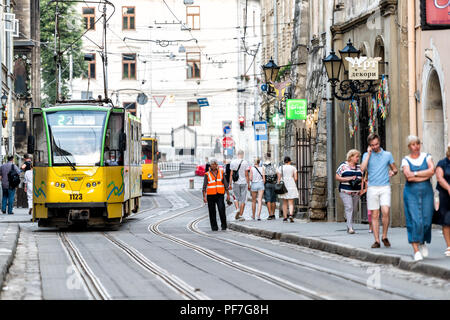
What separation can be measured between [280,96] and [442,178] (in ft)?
70.7

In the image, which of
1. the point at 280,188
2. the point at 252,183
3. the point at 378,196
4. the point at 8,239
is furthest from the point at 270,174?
the point at 378,196

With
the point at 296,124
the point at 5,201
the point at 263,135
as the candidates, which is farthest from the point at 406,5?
the point at 263,135

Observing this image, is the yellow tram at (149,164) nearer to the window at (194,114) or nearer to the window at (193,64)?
the window at (193,64)

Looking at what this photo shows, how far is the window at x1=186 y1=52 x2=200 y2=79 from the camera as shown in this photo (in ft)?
254

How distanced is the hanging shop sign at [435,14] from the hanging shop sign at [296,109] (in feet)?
A: 40.0

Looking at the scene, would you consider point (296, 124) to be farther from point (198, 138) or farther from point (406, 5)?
point (198, 138)

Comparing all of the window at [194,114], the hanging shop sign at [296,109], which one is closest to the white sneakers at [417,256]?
the hanging shop sign at [296,109]

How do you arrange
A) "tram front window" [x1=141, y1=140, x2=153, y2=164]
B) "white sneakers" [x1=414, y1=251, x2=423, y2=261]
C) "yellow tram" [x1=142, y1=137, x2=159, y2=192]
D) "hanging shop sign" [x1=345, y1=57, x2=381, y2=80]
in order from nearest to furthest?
"white sneakers" [x1=414, y1=251, x2=423, y2=261]
"hanging shop sign" [x1=345, y1=57, x2=381, y2=80]
"yellow tram" [x1=142, y1=137, x2=159, y2=192]
"tram front window" [x1=141, y1=140, x2=153, y2=164]

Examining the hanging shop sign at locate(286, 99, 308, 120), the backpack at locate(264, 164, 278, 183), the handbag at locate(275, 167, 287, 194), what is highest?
the hanging shop sign at locate(286, 99, 308, 120)

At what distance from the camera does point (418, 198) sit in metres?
13.7

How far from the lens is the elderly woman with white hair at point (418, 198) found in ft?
44.7

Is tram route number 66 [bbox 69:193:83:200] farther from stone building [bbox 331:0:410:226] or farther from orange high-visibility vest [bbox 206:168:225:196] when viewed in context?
stone building [bbox 331:0:410:226]

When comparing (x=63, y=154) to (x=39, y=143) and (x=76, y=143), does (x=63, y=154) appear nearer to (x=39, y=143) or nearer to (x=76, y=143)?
(x=76, y=143)

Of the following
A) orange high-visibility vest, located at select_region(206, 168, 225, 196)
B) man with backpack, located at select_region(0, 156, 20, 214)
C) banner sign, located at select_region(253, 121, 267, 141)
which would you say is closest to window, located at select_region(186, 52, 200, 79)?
banner sign, located at select_region(253, 121, 267, 141)
